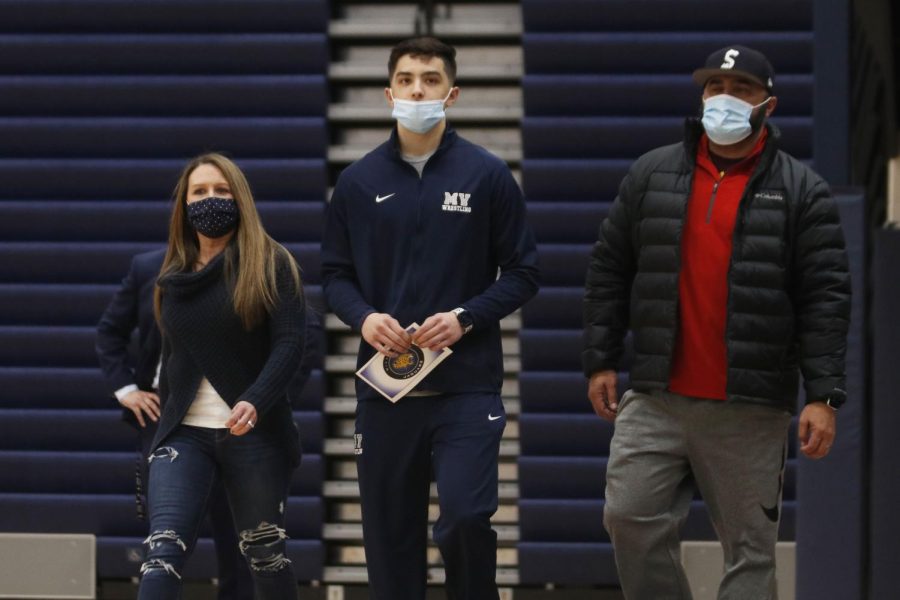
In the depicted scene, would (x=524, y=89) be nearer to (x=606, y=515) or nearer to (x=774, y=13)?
(x=774, y=13)

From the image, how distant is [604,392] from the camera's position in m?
5.45

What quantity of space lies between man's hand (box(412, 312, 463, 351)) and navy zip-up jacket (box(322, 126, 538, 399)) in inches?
4.3

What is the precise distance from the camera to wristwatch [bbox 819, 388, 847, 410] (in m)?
5.05

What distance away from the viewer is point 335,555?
26.7 feet

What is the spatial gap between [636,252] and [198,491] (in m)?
1.70

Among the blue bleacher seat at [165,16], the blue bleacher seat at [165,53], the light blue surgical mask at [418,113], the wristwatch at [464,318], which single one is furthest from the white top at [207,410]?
the blue bleacher seat at [165,16]

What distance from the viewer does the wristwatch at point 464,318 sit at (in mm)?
5281

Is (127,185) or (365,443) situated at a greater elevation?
(127,185)

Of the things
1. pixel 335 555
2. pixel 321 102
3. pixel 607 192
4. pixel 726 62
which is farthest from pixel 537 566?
pixel 726 62

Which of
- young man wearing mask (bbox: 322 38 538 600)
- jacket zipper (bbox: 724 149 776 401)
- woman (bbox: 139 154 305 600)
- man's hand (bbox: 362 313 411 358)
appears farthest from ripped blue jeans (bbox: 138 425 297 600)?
jacket zipper (bbox: 724 149 776 401)

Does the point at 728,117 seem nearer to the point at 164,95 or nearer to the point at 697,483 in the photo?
the point at 697,483

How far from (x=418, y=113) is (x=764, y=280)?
1.30 m

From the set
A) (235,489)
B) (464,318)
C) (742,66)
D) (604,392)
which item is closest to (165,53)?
(235,489)

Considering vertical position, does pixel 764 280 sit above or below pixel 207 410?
above
